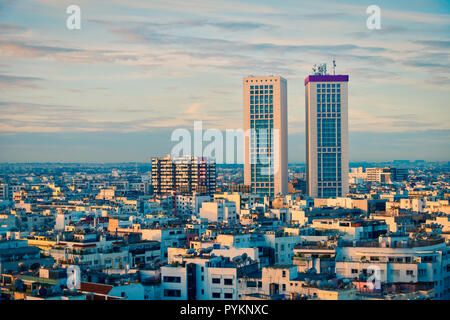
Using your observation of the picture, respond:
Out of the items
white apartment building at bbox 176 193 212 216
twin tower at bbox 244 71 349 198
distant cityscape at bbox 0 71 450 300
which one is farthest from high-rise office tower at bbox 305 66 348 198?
white apartment building at bbox 176 193 212 216

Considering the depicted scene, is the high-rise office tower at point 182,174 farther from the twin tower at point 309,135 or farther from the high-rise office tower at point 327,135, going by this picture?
the high-rise office tower at point 327,135

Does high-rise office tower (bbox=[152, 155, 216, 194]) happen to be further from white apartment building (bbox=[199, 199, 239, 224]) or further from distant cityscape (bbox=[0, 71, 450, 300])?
white apartment building (bbox=[199, 199, 239, 224])

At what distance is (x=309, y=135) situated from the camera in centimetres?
6406

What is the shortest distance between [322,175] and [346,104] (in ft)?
20.3

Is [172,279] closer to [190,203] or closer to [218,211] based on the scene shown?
[218,211]

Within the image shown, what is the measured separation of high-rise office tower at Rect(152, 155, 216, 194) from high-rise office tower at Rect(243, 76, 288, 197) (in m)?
3.06

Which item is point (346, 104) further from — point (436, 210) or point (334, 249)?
point (334, 249)

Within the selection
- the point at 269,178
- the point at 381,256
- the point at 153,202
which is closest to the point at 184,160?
the point at 269,178

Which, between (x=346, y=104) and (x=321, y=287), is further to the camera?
(x=346, y=104)

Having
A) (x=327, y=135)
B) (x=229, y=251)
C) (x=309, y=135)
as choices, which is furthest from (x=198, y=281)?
(x=327, y=135)

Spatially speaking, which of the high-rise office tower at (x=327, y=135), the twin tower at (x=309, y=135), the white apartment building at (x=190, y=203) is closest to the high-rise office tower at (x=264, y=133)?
the twin tower at (x=309, y=135)

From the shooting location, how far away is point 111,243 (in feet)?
74.6

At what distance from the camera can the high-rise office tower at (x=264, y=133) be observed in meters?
63.1
